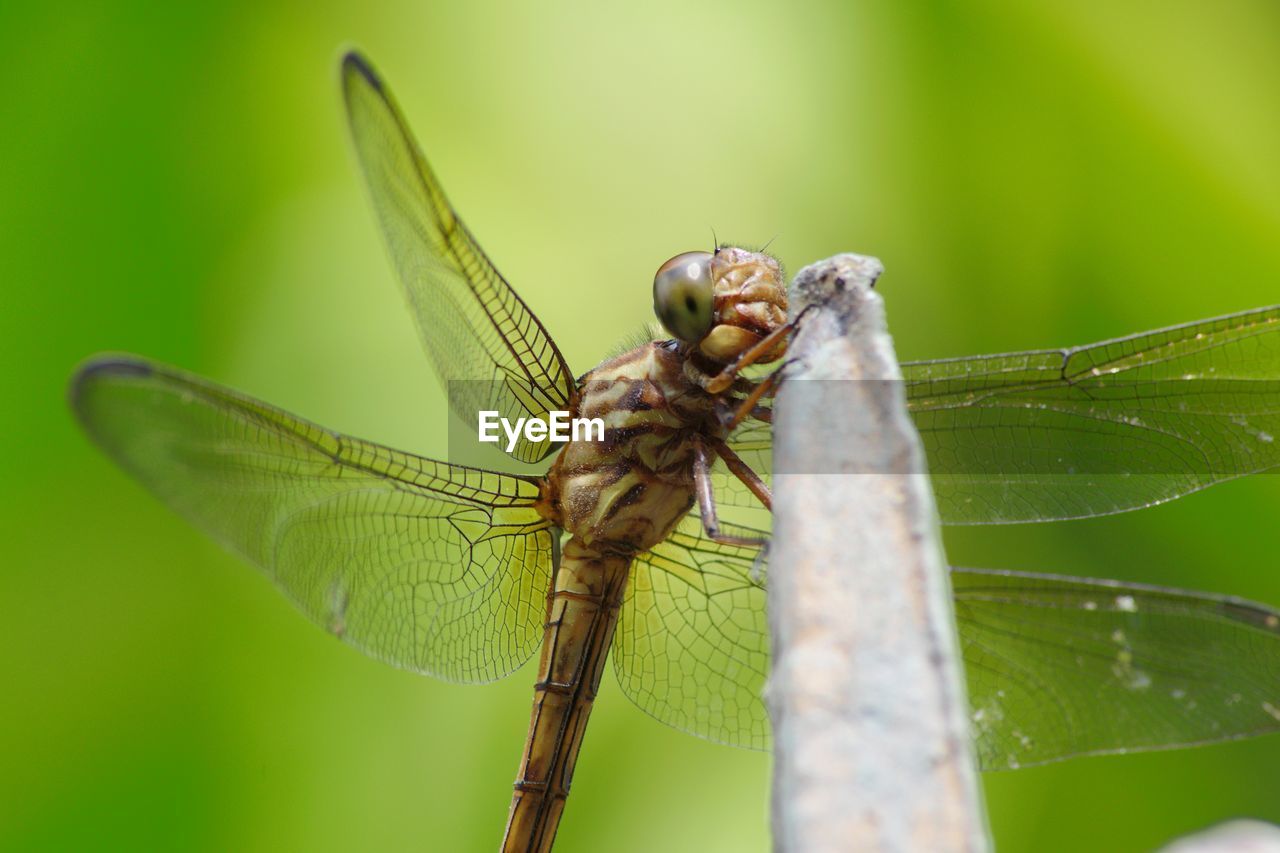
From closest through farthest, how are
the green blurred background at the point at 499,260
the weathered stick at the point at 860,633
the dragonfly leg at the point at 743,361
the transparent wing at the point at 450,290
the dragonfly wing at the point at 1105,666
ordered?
1. the weathered stick at the point at 860,633
2. the dragonfly leg at the point at 743,361
3. the dragonfly wing at the point at 1105,666
4. the transparent wing at the point at 450,290
5. the green blurred background at the point at 499,260

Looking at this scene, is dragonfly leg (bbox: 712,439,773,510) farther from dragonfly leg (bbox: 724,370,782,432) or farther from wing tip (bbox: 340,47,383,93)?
wing tip (bbox: 340,47,383,93)

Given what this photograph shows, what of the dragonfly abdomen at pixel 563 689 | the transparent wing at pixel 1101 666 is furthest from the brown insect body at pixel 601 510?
the transparent wing at pixel 1101 666

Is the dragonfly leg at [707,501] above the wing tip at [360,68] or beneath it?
beneath

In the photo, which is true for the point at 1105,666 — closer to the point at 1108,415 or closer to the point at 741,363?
the point at 1108,415

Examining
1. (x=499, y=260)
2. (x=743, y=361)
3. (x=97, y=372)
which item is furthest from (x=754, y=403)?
(x=499, y=260)

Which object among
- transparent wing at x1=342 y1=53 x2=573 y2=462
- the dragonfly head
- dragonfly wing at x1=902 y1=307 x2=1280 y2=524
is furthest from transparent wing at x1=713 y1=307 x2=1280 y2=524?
transparent wing at x1=342 y1=53 x2=573 y2=462

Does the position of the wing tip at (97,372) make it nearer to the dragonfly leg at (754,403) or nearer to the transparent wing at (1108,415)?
the dragonfly leg at (754,403)

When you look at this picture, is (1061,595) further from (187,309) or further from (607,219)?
(187,309)
